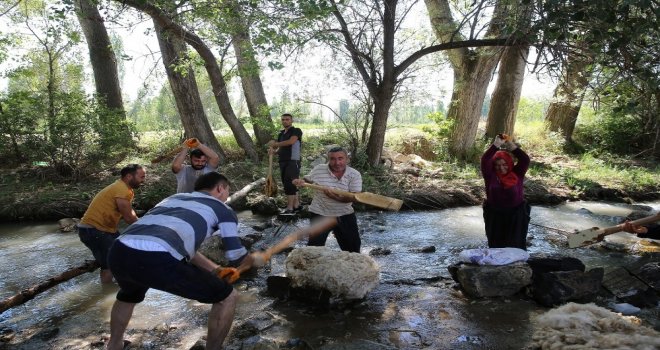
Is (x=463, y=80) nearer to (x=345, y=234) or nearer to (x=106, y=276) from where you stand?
(x=345, y=234)

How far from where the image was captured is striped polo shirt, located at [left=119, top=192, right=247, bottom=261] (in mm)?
3059

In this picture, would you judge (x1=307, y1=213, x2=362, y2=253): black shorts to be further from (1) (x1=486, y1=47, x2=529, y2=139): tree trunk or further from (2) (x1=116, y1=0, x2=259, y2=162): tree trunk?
(1) (x1=486, y1=47, x2=529, y2=139): tree trunk

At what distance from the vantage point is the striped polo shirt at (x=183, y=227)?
3059 mm

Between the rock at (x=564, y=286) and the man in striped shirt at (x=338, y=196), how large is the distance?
2.13 m

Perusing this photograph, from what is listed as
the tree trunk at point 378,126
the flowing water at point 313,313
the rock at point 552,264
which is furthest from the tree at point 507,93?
the rock at point 552,264

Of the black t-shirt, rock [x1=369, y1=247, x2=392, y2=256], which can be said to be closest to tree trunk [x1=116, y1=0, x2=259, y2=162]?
the black t-shirt

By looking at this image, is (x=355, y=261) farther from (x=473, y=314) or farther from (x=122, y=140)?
(x=122, y=140)

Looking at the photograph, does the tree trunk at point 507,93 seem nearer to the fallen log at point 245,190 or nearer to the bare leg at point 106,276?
the fallen log at point 245,190

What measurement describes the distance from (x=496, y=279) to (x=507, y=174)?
1318 millimetres

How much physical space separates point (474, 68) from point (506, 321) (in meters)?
11.1

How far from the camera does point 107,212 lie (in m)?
5.17

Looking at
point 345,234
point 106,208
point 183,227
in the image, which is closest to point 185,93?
point 106,208

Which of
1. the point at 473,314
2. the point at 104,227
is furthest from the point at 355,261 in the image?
the point at 104,227

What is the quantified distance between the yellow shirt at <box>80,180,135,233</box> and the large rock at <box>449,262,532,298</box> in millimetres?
4085
